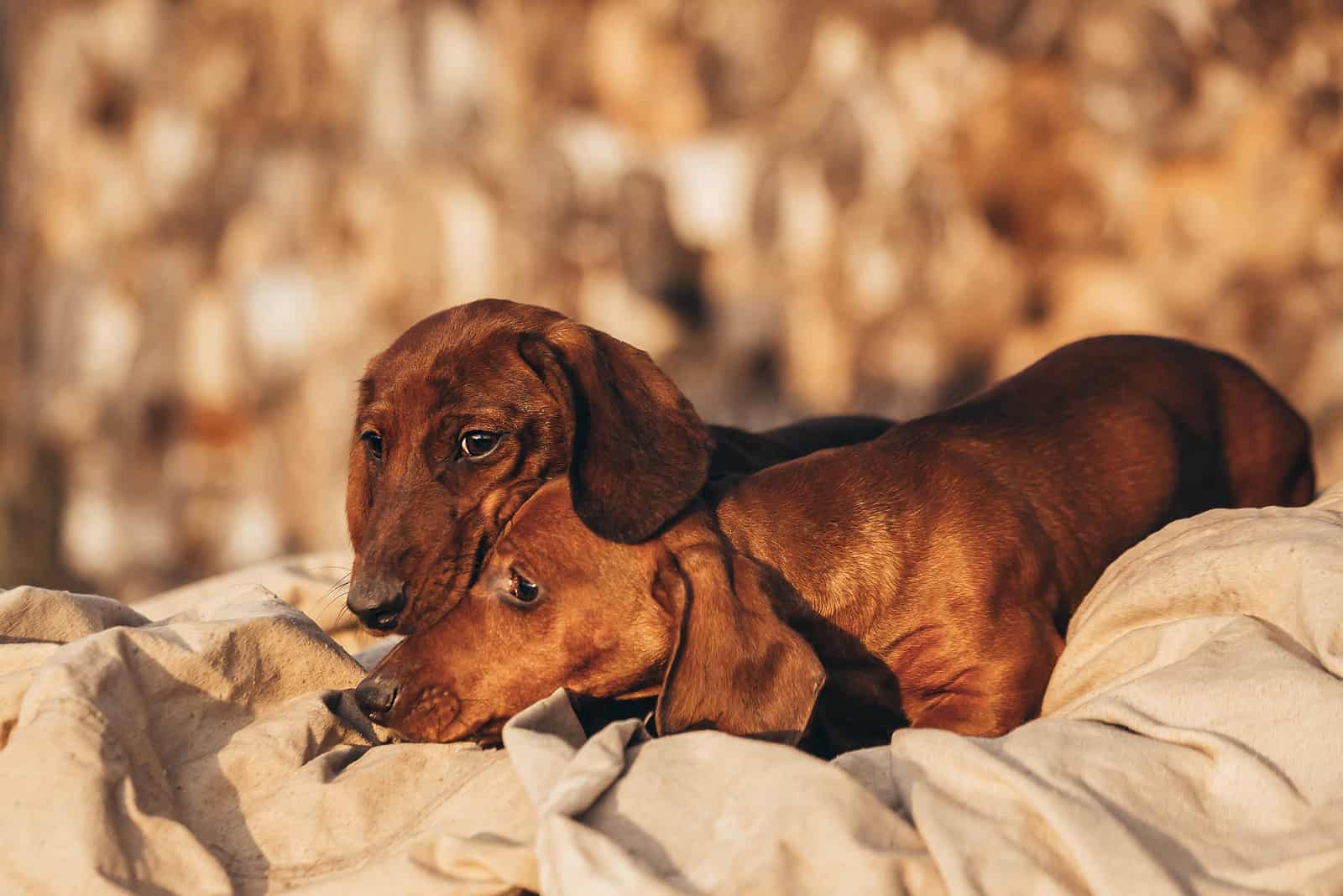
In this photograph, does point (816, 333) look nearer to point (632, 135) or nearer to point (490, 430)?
point (632, 135)

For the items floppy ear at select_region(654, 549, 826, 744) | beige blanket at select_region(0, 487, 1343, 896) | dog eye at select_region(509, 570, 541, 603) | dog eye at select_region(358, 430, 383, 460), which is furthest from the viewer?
dog eye at select_region(358, 430, 383, 460)

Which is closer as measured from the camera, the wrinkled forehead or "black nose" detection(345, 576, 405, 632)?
"black nose" detection(345, 576, 405, 632)

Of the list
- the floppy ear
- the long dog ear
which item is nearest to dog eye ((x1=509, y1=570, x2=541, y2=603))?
the long dog ear

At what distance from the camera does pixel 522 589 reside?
112 inches

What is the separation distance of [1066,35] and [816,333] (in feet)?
5.88

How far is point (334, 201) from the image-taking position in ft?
26.0

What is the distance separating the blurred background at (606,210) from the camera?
6758 millimetres

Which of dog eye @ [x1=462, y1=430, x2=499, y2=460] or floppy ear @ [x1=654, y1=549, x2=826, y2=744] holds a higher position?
dog eye @ [x1=462, y1=430, x2=499, y2=460]

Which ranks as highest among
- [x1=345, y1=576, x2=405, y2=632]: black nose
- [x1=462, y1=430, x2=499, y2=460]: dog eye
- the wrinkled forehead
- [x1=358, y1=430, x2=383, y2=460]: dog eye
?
the wrinkled forehead

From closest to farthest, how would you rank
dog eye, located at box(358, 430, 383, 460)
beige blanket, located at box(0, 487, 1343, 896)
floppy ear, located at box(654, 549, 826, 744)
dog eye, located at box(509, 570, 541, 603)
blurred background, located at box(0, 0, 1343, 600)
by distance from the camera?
beige blanket, located at box(0, 487, 1343, 896)
floppy ear, located at box(654, 549, 826, 744)
dog eye, located at box(509, 570, 541, 603)
dog eye, located at box(358, 430, 383, 460)
blurred background, located at box(0, 0, 1343, 600)

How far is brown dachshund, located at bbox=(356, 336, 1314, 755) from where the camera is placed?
9.06 feet

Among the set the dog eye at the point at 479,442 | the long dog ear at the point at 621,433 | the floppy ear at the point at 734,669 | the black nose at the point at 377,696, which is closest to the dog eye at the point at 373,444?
the dog eye at the point at 479,442

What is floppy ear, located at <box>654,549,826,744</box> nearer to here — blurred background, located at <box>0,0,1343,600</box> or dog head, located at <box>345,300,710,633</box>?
dog head, located at <box>345,300,710,633</box>

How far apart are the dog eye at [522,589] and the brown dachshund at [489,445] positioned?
16cm
